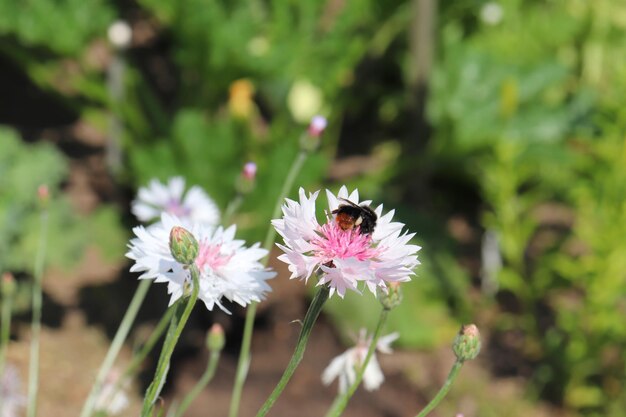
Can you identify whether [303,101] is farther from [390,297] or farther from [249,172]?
[390,297]

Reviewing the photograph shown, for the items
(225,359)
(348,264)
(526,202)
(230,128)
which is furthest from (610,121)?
(348,264)

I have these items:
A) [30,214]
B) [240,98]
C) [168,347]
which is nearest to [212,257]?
[168,347]

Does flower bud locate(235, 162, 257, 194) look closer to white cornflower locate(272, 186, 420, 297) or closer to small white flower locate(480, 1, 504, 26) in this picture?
white cornflower locate(272, 186, 420, 297)

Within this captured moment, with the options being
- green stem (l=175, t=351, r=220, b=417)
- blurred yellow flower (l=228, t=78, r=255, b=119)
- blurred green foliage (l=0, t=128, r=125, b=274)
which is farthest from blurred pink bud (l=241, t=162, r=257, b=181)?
blurred yellow flower (l=228, t=78, r=255, b=119)

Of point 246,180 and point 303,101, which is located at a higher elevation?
point 303,101

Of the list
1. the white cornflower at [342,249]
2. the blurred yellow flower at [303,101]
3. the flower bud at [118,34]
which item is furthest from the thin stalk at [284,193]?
the blurred yellow flower at [303,101]

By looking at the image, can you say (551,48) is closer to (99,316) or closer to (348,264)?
(99,316)

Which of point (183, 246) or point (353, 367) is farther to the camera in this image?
point (353, 367)
